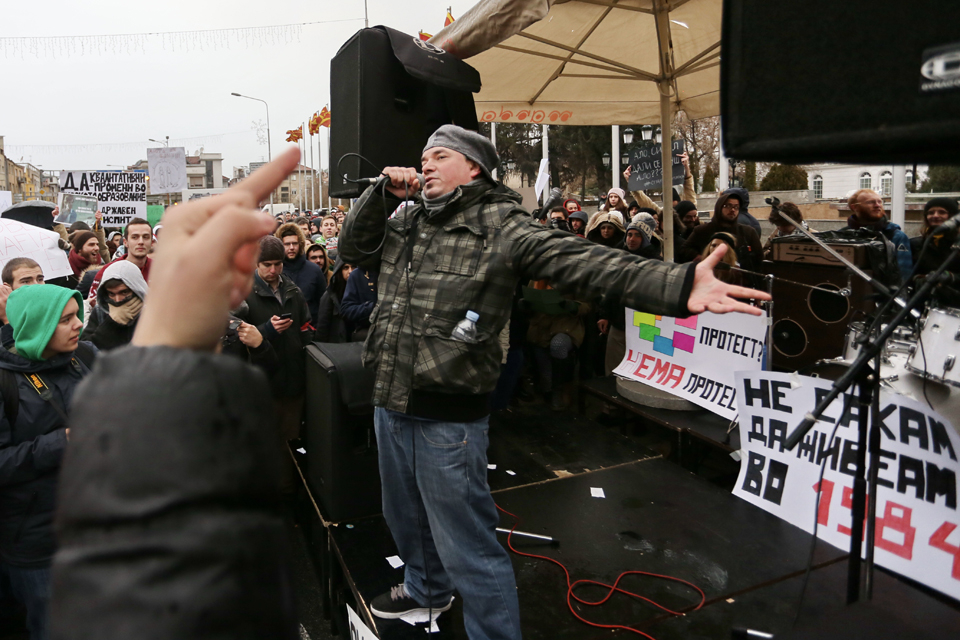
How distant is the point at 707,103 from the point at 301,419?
16.3 ft

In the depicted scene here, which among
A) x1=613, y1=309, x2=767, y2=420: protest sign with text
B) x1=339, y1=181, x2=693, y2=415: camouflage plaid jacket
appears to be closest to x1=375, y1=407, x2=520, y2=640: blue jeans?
x1=339, y1=181, x2=693, y2=415: camouflage plaid jacket

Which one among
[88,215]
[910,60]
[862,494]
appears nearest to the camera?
[910,60]

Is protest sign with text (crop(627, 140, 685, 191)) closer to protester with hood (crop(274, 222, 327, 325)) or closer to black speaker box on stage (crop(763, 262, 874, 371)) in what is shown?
black speaker box on stage (crop(763, 262, 874, 371))

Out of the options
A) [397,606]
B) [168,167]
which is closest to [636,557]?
[397,606]

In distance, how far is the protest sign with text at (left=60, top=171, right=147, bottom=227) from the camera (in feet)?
36.4

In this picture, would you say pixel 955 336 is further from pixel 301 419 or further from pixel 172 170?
pixel 172 170

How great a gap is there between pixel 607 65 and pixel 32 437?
5239mm

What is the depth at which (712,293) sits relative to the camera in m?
1.67

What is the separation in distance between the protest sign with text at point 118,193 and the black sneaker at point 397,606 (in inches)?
413

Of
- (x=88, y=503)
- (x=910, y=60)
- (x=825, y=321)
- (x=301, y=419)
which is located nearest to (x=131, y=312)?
(x=301, y=419)

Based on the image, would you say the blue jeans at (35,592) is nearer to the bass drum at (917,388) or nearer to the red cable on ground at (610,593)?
the red cable on ground at (610,593)

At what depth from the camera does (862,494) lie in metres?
2.21

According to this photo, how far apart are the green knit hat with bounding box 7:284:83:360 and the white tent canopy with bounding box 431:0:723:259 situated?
8.69ft

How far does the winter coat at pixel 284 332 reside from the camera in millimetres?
4344
